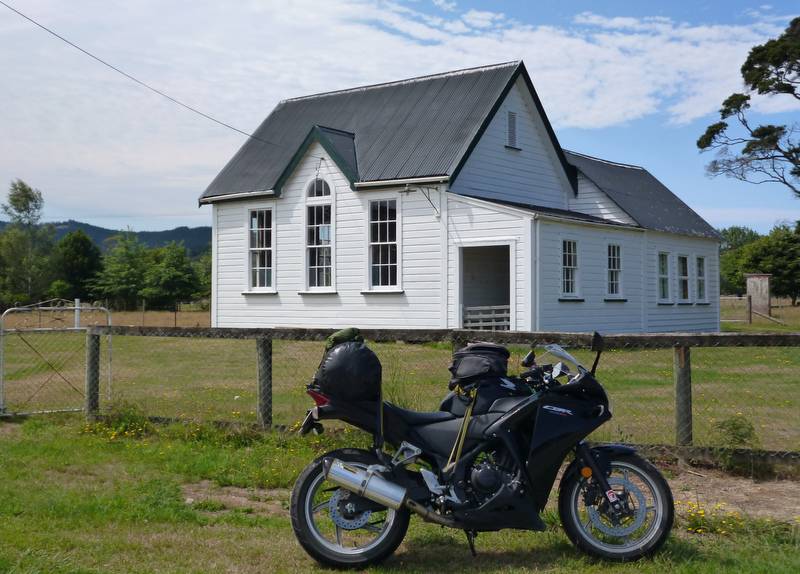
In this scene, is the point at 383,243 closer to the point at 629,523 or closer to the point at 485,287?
the point at 485,287

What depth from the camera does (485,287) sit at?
23703 millimetres

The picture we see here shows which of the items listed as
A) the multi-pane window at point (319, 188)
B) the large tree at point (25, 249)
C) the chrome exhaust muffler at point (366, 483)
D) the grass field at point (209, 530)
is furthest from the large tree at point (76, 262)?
the chrome exhaust muffler at point (366, 483)

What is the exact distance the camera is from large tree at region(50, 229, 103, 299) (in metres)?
70.6

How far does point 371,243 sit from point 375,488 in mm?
17252

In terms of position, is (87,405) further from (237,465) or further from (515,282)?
(515,282)

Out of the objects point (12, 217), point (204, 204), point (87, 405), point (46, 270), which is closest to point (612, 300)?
point (204, 204)

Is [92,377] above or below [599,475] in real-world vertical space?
above

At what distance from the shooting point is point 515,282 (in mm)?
20453

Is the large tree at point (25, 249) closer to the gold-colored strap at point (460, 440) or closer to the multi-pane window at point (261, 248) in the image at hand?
the multi-pane window at point (261, 248)

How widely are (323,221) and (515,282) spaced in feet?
19.5

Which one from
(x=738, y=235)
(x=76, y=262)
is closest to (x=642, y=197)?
(x=76, y=262)

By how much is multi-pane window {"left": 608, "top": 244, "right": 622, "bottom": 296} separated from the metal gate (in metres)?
13.6

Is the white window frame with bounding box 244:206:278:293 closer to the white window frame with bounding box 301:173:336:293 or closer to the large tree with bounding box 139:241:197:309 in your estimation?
→ the white window frame with bounding box 301:173:336:293

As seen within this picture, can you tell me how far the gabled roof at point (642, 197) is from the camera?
2675 cm
